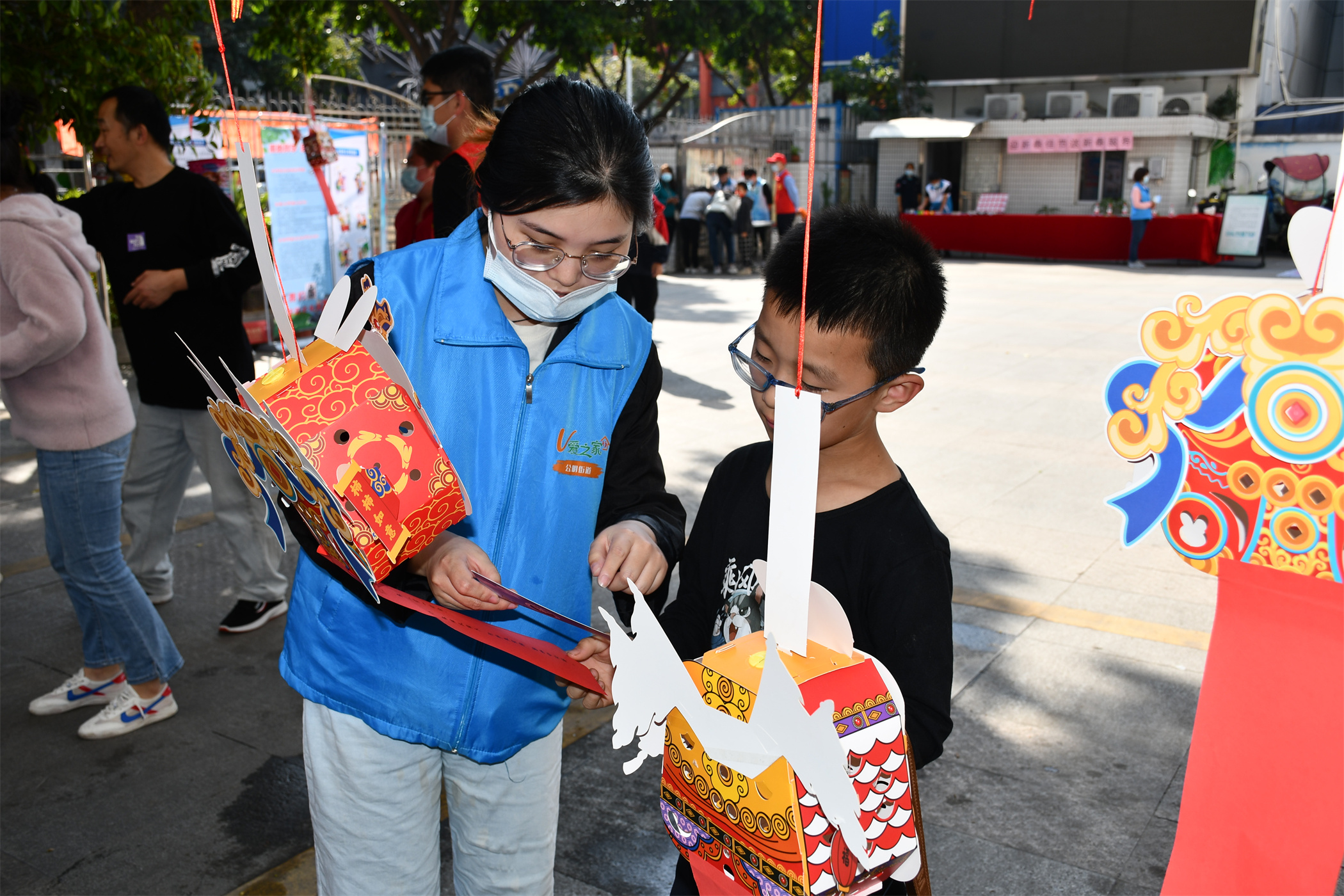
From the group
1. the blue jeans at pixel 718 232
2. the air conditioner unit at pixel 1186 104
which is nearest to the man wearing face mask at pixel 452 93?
the blue jeans at pixel 718 232

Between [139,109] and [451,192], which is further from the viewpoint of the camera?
[139,109]

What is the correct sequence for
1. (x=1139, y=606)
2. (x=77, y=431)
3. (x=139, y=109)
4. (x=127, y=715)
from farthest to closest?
(x=1139, y=606), (x=139, y=109), (x=127, y=715), (x=77, y=431)

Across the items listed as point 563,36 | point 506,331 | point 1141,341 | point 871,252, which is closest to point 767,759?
point 1141,341

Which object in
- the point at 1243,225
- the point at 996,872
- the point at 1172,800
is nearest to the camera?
the point at 996,872

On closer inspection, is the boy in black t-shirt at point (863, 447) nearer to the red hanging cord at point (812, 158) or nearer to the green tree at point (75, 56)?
the red hanging cord at point (812, 158)

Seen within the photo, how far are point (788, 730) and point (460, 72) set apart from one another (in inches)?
145

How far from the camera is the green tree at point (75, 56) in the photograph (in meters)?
4.06

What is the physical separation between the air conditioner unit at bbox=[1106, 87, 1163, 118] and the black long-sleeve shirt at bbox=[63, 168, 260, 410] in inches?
838

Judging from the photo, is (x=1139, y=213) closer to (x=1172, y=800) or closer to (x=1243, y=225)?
(x=1243, y=225)

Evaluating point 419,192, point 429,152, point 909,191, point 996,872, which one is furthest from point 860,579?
point 909,191

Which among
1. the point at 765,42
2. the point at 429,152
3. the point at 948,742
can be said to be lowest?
the point at 948,742

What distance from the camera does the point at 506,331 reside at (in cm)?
153

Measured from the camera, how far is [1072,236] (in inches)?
689

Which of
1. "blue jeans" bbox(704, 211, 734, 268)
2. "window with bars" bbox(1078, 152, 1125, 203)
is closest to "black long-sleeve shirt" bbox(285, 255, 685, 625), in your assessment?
"blue jeans" bbox(704, 211, 734, 268)
